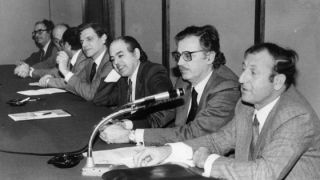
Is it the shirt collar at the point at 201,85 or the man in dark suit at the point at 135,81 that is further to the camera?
the man in dark suit at the point at 135,81

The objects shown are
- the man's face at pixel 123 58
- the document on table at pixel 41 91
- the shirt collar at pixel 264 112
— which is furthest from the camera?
the document on table at pixel 41 91

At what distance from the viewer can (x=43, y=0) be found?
834cm

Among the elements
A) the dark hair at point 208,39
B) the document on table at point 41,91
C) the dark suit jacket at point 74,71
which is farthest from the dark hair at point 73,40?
the dark hair at point 208,39

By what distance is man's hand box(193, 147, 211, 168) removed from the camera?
205 centimetres

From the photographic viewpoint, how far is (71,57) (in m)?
5.43

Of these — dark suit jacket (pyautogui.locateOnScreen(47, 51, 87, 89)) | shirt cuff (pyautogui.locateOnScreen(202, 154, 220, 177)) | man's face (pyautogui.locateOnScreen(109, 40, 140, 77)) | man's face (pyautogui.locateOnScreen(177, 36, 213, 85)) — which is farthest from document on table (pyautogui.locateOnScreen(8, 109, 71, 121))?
shirt cuff (pyautogui.locateOnScreen(202, 154, 220, 177))

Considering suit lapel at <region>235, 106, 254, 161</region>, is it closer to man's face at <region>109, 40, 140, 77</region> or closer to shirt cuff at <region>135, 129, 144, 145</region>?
shirt cuff at <region>135, 129, 144, 145</region>

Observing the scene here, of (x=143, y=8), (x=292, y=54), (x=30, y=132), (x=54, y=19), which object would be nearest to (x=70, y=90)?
(x=30, y=132)

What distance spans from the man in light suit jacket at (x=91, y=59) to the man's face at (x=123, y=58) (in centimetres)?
46

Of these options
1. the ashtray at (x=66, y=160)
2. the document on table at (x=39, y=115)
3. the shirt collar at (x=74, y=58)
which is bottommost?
the ashtray at (x=66, y=160)

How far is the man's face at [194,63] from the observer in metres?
2.84

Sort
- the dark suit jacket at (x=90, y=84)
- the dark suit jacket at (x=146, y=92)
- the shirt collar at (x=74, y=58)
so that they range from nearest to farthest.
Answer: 1. the dark suit jacket at (x=146, y=92)
2. the dark suit jacket at (x=90, y=84)
3. the shirt collar at (x=74, y=58)

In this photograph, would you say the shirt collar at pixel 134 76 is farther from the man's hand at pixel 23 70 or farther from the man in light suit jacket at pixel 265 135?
the man's hand at pixel 23 70

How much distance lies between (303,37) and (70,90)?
2.22 meters
